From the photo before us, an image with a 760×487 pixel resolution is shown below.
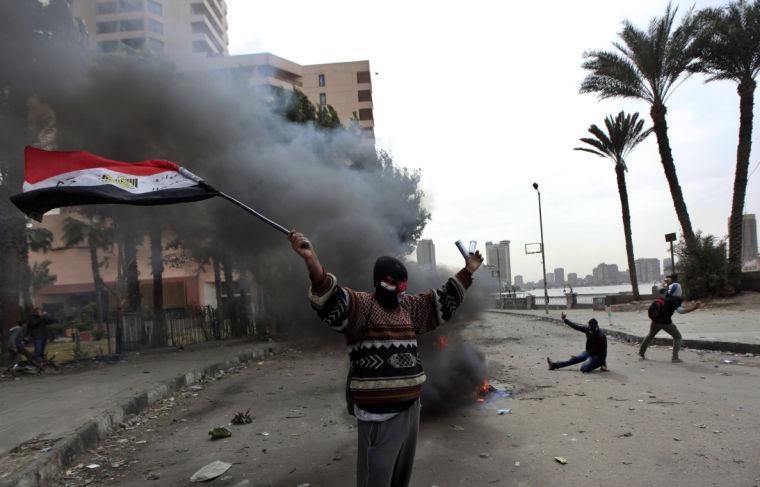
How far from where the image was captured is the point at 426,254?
660 centimetres

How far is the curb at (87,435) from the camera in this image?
3.57 metres

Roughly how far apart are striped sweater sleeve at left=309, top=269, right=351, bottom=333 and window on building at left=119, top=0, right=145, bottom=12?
6366 millimetres

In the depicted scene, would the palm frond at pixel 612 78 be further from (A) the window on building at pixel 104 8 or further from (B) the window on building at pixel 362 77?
(B) the window on building at pixel 362 77

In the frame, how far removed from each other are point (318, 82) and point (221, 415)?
4554cm

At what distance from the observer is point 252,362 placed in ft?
36.2

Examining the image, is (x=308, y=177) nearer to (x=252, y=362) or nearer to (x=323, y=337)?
(x=323, y=337)

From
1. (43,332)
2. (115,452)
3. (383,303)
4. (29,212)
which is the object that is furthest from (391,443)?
(43,332)

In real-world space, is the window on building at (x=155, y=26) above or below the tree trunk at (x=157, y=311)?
above

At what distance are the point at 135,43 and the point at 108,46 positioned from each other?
39 cm

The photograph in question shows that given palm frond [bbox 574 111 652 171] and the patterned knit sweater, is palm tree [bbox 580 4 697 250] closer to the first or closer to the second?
palm frond [bbox 574 111 652 171]

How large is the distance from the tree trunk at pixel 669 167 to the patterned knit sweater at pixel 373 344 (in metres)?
18.9

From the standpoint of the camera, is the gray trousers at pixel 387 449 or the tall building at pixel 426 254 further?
the tall building at pixel 426 254

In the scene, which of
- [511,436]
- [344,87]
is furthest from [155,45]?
[344,87]

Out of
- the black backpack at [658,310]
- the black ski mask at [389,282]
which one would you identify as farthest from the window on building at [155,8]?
the black backpack at [658,310]
